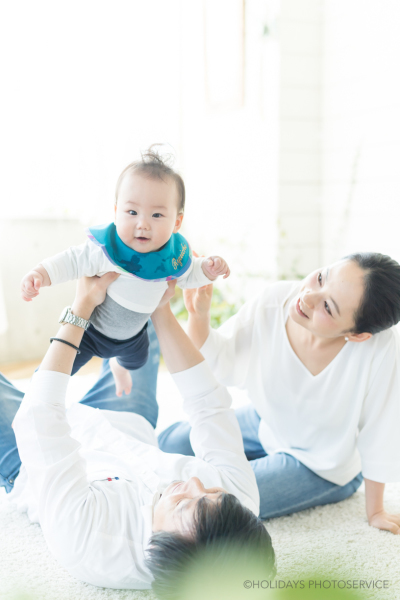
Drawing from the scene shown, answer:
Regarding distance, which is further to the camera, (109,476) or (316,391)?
(316,391)

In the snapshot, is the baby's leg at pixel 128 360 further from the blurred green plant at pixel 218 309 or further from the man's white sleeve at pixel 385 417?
the blurred green plant at pixel 218 309

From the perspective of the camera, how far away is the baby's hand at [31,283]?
1165 mm

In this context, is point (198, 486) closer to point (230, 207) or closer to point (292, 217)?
point (292, 217)

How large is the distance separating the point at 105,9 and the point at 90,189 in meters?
1.41

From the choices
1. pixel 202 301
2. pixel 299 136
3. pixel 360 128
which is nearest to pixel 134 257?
pixel 202 301

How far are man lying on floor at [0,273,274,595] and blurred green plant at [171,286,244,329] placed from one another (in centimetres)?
226

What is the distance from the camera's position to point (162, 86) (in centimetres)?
444

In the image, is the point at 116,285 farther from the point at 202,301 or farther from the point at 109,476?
the point at 109,476

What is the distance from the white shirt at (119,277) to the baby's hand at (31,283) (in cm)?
4

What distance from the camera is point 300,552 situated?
4.61ft

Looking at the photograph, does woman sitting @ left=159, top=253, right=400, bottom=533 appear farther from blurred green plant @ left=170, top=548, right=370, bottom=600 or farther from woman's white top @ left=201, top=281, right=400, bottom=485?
blurred green plant @ left=170, top=548, right=370, bottom=600

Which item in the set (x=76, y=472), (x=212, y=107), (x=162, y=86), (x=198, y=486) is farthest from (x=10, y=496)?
(x=162, y=86)

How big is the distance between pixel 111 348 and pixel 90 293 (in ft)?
0.71

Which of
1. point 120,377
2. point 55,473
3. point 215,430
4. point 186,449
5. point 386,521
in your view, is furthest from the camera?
point 186,449
